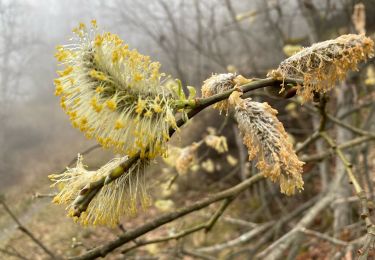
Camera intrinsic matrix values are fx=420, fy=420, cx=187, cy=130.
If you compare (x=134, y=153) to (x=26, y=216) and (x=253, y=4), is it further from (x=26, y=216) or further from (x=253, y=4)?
(x=253, y=4)

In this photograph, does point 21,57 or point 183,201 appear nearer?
point 21,57

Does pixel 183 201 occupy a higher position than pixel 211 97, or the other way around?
pixel 211 97

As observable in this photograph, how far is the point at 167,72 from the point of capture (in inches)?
324

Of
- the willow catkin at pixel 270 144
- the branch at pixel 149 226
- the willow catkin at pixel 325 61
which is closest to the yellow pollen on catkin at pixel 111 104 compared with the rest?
the willow catkin at pixel 270 144

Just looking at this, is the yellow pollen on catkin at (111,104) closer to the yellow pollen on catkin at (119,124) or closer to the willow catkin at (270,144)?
the yellow pollen on catkin at (119,124)

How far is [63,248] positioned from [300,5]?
5310 millimetres

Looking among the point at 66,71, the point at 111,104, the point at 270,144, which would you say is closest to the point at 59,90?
the point at 66,71

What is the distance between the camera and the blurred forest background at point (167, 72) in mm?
6191

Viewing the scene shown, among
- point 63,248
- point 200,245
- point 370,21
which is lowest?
point 200,245

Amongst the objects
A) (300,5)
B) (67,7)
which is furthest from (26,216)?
(300,5)

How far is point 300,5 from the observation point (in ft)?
16.9

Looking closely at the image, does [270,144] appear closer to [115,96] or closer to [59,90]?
[115,96]

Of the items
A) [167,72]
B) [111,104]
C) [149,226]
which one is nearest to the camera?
[111,104]

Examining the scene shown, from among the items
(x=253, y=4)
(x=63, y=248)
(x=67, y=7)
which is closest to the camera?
(x=63, y=248)
